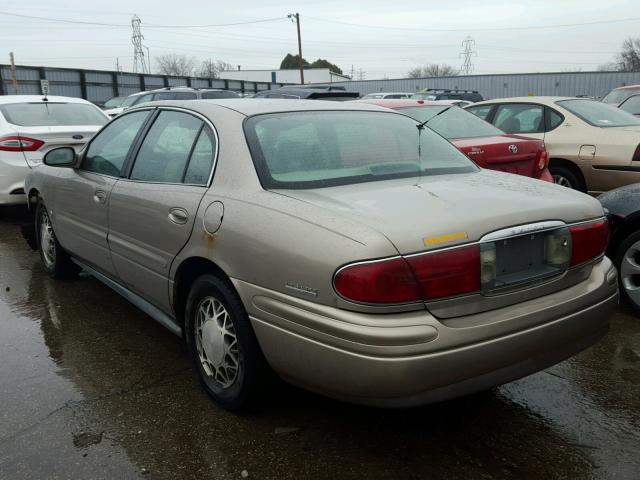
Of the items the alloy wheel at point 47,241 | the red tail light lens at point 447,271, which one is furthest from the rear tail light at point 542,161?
the alloy wheel at point 47,241

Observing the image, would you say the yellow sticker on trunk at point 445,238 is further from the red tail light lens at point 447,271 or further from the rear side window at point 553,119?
the rear side window at point 553,119

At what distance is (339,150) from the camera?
3141 mm

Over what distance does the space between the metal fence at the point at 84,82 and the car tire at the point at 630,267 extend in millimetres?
26936

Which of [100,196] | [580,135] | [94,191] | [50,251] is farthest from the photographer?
[580,135]

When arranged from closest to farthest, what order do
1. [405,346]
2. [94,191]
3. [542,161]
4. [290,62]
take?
1. [405,346]
2. [94,191]
3. [542,161]
4. [290,62]

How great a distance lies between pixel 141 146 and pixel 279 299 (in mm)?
1808

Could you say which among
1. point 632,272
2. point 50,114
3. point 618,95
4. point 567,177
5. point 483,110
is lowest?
point 632,272

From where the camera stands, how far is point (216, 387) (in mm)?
3053

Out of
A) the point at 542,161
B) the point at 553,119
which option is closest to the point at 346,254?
the point at 542,161

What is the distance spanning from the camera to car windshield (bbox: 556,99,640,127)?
744 centimetres

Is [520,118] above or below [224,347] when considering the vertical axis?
above

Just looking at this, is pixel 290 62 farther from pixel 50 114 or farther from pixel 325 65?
pixel 50 114

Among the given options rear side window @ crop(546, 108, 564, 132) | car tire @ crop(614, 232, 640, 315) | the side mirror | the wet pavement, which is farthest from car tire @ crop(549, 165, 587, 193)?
the side mirror

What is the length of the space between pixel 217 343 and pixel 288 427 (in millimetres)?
530
